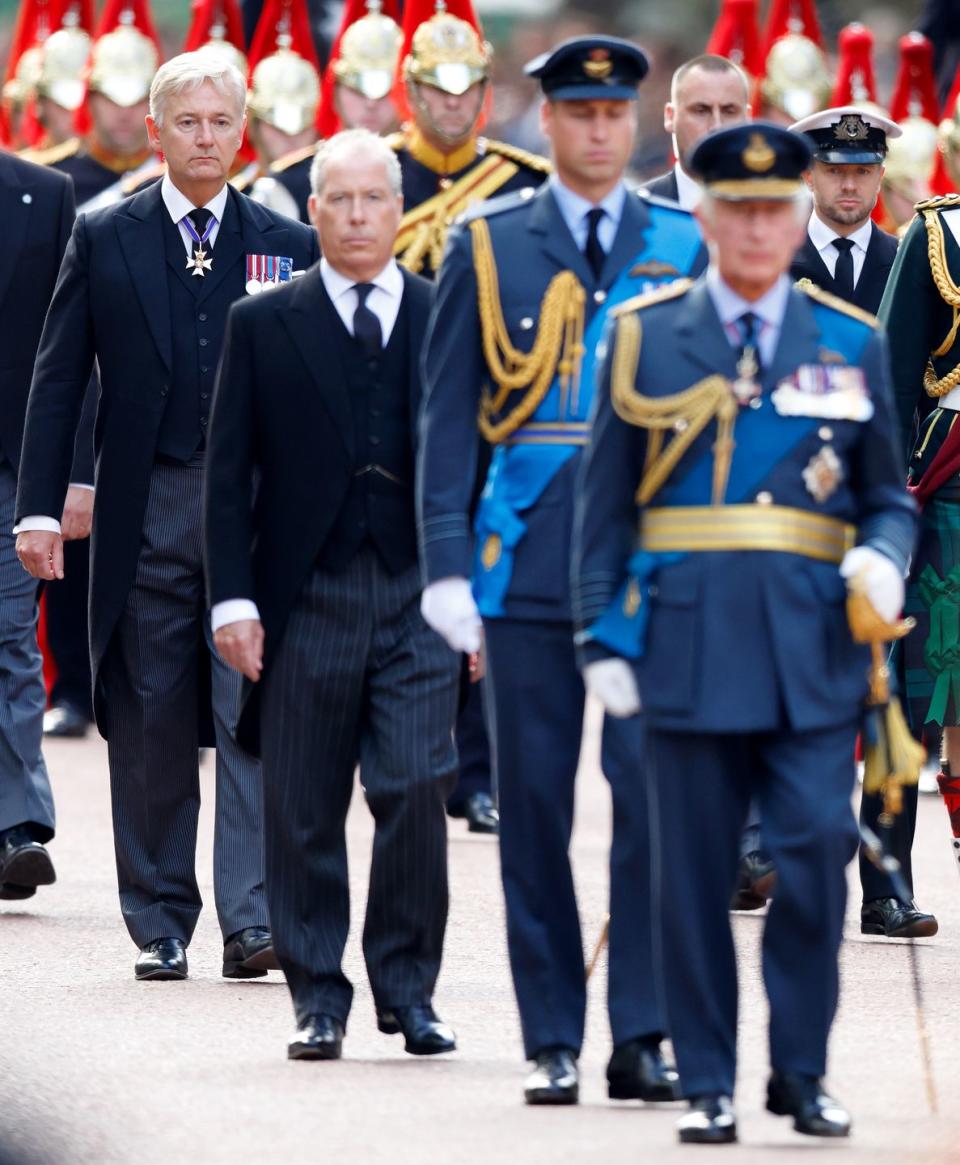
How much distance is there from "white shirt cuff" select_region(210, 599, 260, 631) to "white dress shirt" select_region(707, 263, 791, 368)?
1.28m

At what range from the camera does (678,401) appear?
656 cm

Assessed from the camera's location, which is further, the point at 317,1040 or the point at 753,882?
the point at 753,882

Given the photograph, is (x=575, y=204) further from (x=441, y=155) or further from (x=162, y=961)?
(x=441, y=155)

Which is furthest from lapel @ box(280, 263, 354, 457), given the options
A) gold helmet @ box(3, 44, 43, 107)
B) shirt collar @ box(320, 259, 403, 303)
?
gold helmet @ box(3, 44, 43, 107)

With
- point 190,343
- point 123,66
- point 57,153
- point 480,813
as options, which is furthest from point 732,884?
point 123,66

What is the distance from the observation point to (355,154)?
24.6ft

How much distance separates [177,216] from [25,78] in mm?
8340

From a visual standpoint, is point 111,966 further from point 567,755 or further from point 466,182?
point 466,182

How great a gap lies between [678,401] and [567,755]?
0.80 metres

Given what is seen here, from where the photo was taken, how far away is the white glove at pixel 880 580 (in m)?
6.45

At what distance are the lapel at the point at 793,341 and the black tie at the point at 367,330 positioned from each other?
3.74 feet

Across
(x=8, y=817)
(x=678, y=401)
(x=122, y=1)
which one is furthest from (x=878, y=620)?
(x=122, y=1)

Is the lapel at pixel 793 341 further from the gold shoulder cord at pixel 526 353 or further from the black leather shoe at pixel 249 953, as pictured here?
the black leather shoe at pixel 249 953

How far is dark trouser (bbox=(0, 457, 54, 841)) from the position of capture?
31.6 feet
